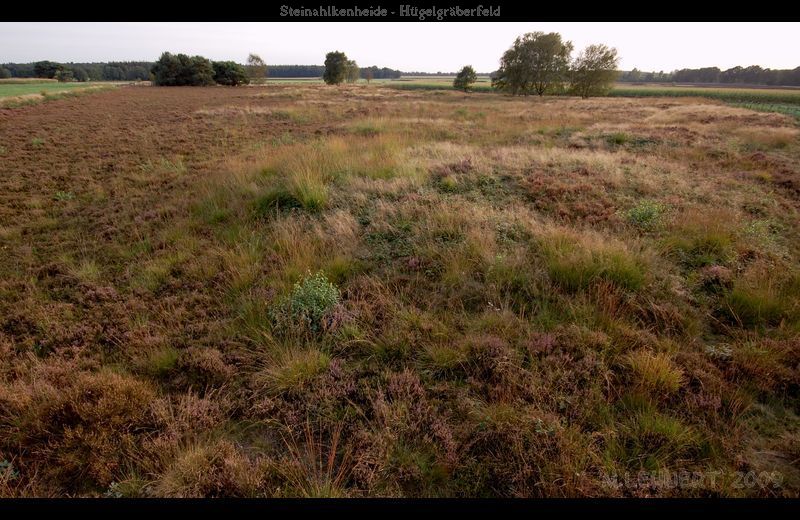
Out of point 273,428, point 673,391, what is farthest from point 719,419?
point 273,428

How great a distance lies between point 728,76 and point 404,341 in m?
121

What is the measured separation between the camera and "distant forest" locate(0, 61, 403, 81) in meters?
83.9

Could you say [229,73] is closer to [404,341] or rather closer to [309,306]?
[309,306]

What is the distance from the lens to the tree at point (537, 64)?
54400 mm

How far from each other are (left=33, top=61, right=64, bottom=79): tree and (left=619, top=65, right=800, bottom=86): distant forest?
430ft

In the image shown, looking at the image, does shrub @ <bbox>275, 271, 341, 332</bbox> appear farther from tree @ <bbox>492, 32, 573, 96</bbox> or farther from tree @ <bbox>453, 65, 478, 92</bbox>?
tree @ <bbox>453, 65, 478, 92</bbox>

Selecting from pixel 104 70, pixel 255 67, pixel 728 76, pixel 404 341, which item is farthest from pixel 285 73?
pixel 404 341

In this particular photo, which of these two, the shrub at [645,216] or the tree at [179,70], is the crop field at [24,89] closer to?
the tree at [179,70]

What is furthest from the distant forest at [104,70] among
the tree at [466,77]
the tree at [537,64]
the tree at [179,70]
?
the tree at [537,64]

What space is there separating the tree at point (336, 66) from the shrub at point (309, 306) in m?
95.4

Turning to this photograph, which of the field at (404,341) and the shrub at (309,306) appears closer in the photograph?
the field at (404,341)
